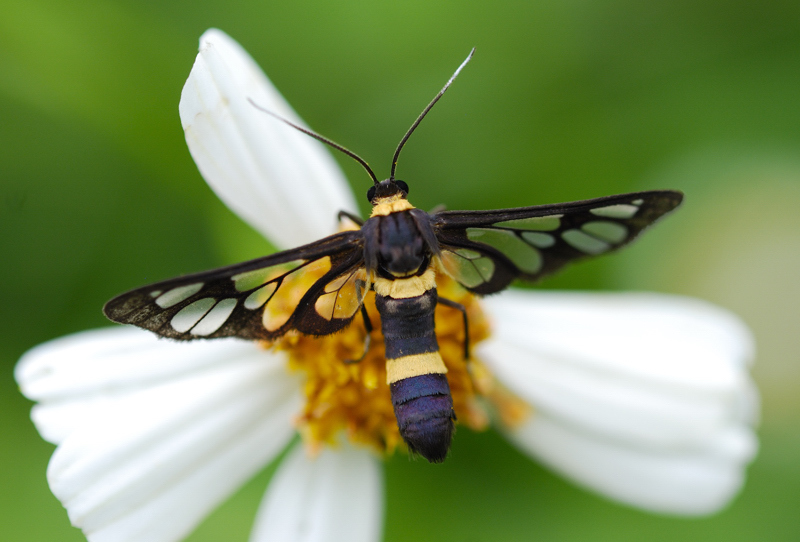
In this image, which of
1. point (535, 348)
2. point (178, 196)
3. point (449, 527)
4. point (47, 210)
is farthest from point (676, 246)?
point (47, 210)

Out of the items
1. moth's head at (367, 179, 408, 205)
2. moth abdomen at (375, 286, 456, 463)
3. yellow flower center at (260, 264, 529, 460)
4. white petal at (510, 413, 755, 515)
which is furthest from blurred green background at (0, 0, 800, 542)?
moth abdomen at (375, 286, 456, 463)

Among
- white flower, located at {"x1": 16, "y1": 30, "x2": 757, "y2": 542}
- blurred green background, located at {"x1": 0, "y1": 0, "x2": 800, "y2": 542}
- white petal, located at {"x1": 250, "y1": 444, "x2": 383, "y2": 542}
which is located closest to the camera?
white flower, located at {"x1": 16, "y1": 30, "x2": 757, "y2": 542}

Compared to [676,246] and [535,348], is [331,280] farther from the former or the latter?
[676,246]

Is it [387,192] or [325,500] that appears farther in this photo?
[325,500]

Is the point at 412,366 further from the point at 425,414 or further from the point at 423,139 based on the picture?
the point at 423,139

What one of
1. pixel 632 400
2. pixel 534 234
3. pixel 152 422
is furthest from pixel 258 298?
pixel 632 400

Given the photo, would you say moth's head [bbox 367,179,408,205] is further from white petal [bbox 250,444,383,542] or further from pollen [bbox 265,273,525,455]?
white petal [bbox 250,444,383,542]

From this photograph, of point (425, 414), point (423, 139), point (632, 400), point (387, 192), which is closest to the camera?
point (425, 414)

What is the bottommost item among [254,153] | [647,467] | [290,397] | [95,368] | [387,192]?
[647,467]
